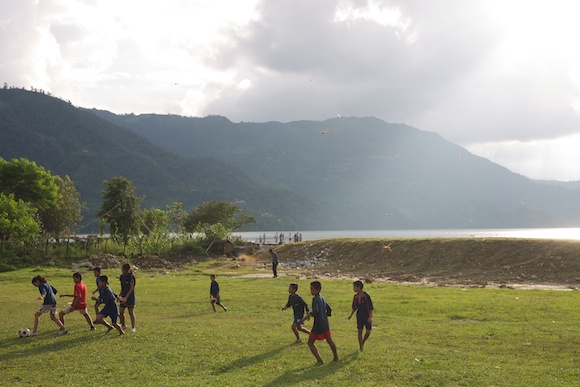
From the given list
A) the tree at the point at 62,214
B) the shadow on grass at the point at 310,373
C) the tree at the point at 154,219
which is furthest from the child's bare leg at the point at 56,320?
the tree at the point at 154,219

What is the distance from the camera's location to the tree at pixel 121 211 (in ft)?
234

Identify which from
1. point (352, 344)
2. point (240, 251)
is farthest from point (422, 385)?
point (240, 251)

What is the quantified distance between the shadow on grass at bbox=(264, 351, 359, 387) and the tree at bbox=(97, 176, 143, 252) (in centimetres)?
5935

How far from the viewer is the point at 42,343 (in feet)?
55.3

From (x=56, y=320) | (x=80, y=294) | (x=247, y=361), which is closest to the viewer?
(x=247, y=361)

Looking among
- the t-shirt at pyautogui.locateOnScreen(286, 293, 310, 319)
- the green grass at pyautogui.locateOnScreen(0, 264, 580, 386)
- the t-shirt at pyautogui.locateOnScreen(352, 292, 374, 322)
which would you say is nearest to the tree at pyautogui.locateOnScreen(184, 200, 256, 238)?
the green grass at pyautogui.locateOnScreen(0, 264, 580, 386)

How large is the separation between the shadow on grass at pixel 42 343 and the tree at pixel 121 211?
53.4 m

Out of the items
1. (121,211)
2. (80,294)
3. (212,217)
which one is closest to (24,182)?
(121,211)

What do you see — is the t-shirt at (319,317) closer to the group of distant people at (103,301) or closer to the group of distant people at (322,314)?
the group of distant people at (322,314)

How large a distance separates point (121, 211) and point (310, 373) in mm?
64276

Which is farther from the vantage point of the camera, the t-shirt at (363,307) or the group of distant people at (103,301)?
the group of distant people at (103,301)

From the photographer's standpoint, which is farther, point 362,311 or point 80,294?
point 80,294

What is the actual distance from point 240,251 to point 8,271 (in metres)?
33.7

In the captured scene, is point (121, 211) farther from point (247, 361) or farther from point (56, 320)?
point (247, 361)
